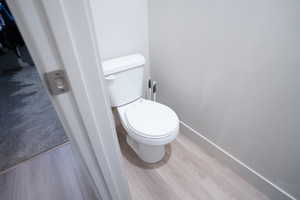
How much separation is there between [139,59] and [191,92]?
524mm

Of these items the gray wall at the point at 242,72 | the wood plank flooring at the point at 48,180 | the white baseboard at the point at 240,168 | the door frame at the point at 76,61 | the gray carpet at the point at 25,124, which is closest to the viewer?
the door frame at the point at 76,61

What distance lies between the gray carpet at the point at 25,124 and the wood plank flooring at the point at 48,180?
4.9 inches

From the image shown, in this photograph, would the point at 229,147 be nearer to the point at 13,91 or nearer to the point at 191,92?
the point at 191,92

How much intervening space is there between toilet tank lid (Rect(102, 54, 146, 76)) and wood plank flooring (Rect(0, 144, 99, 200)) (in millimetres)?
716

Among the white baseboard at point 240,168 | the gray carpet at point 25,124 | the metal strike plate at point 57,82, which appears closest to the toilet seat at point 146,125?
the white baseboard at point 240,168

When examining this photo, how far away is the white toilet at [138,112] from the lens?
1.06m

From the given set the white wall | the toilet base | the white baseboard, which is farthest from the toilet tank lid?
the white baseboard

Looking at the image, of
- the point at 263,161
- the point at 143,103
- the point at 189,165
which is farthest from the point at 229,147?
the point at 143,103

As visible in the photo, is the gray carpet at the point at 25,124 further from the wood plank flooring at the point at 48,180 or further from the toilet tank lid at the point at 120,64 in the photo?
the toilet tank lid at the point at 120,64

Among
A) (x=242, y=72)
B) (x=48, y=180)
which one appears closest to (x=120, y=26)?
(x=242, y=72)

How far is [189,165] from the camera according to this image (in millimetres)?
1316

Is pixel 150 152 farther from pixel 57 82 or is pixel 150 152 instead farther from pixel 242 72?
pixel 57 82

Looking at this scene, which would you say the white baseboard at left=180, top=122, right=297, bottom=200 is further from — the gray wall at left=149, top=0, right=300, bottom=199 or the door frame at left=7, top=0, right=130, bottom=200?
the door frame at left=7, top=0, right=130, bottom=200

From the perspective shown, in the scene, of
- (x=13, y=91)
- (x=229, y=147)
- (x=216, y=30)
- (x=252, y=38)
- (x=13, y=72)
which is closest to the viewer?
(x=252, y=38)
